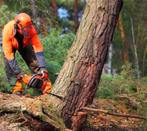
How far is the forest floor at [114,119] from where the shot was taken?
23.4 feet

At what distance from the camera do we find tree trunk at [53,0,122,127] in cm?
583

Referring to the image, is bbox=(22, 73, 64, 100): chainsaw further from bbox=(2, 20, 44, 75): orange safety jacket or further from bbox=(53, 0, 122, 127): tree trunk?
bbox=(53, 0, 122, 127): tree trunk

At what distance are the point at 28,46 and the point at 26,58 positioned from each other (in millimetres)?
273

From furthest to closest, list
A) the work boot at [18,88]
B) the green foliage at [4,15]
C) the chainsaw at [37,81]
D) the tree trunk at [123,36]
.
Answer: the tree trunk at [123,36] → the green foliage at [4,15] → the work boot at [18,88] → the chainsaw at [37,81]

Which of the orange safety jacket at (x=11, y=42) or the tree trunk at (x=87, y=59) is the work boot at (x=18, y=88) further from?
the tree trunk at (x=87, y=59)

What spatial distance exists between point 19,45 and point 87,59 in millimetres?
1734

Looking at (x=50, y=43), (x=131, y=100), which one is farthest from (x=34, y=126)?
(x=50, y=43)

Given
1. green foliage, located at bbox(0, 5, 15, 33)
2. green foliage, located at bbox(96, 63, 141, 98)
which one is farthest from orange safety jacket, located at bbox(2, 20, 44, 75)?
green foliage, located at bbox(0, 5, 15, 33)

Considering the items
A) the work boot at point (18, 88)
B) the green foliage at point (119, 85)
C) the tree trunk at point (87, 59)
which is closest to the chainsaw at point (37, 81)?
the work boot at point (18, 88)

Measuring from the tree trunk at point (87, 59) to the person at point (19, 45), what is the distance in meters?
0.77

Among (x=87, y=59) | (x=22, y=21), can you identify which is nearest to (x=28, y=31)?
(x=22, y=21)

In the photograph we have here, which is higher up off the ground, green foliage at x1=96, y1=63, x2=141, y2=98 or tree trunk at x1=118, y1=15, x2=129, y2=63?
tree trunk at x1=118, y1=15, x2=129, y2=63

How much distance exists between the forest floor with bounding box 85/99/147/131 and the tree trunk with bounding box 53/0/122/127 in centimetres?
102

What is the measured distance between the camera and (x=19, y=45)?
7.20m
